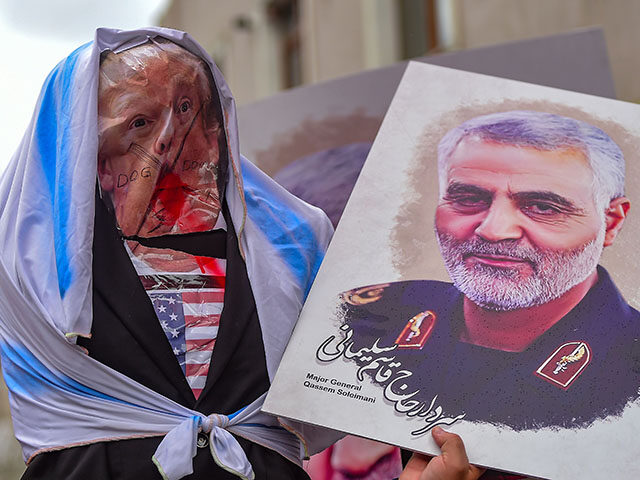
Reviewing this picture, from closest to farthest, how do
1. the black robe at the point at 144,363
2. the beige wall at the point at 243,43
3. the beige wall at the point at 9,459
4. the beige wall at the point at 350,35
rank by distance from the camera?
the black robe at the point at 144,363 → the beige wall at the point at 350,35 → the beige wall at the point at 9,459 → the beige wall at the point at 243,43

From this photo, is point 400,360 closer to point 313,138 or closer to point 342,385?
point 342,385

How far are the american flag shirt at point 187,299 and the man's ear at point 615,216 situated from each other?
0.84 m

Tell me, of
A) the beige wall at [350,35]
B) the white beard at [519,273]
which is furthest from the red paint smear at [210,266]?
the beige wall at [350,35]

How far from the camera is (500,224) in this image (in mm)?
2426

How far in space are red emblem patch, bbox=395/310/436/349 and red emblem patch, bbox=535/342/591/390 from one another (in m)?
0.24

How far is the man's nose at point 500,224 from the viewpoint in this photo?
241 cm

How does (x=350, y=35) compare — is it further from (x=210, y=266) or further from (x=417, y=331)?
(x=417, y=331)

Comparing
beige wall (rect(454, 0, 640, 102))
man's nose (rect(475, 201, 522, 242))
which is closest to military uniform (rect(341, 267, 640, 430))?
man's nose (rect(475, 201, 522, 242))

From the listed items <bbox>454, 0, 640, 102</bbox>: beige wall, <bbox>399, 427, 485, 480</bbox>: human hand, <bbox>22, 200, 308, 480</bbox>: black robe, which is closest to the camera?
<bbox>399, 427, 485, 480</bbox>: human hand

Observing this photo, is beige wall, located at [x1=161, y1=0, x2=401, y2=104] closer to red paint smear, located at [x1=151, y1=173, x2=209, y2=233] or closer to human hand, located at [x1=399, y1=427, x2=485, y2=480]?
red paint smear, located at [x1=151, y1=173, x2=209, y2=233]

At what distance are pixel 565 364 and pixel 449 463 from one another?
1.04 ft

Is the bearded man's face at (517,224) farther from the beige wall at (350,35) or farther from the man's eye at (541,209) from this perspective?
the beige wall at (350,35)

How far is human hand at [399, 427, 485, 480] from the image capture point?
209 cm

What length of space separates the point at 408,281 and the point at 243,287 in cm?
36
